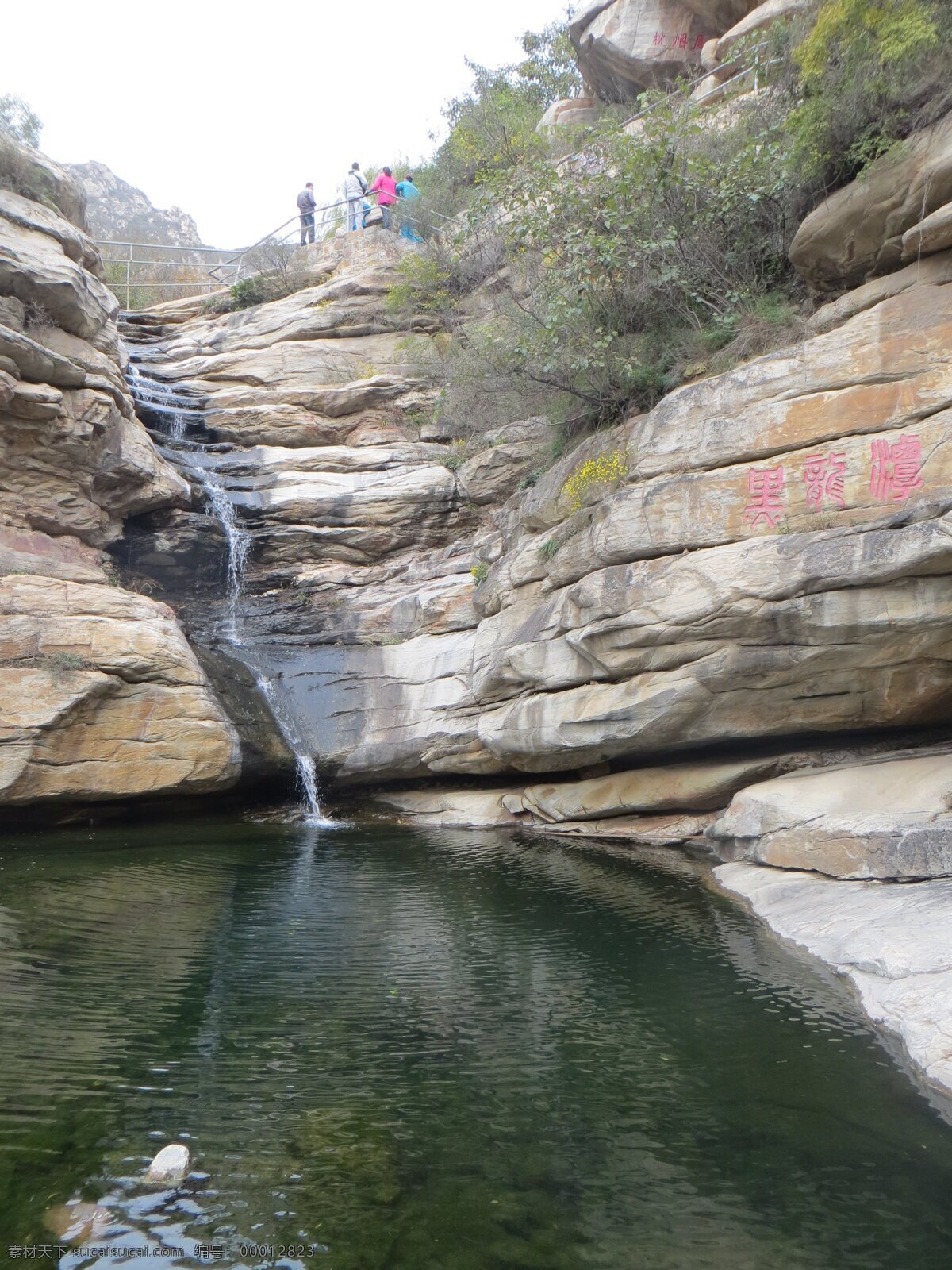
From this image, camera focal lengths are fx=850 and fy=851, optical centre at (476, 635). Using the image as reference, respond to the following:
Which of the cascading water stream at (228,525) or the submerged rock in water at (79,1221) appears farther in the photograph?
the cascading water stream at (228,525)

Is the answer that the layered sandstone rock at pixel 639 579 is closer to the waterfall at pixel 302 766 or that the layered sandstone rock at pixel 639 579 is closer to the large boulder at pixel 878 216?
the waterfall at pixel 302 766

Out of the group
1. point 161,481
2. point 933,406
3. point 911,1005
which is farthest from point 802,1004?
point 161,481

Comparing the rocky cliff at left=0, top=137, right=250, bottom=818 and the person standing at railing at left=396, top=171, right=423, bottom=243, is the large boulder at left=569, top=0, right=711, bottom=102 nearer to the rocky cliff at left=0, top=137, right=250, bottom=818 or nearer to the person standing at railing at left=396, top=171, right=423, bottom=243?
the person standing at railing at left=396, top=171, right=423, bottom=243

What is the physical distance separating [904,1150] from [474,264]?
22.6 meters

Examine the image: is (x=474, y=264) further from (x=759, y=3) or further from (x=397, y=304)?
(x=759, y=3)

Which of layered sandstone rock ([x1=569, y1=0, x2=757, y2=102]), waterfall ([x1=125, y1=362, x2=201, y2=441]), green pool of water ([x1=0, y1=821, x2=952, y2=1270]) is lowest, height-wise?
green pool of water ([x1=0, y1=821, x2=952, y2=1270])

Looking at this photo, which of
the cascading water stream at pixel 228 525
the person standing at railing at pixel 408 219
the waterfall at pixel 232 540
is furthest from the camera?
the person standing at railing at pixel 408 219

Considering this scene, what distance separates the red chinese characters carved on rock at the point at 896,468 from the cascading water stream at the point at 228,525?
1001 centimetres

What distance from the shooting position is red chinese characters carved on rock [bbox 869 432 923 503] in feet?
32.8

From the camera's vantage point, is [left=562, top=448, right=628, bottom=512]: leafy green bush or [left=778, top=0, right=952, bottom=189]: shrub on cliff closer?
[left=778, top=0, right=952, bottom=189]: shrub on cliff

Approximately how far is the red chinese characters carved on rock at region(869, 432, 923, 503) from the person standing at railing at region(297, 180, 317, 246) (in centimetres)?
2220

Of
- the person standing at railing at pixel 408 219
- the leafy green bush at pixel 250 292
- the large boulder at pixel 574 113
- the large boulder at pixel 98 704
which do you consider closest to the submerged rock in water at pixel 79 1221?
the large boulder at pixel 98 704

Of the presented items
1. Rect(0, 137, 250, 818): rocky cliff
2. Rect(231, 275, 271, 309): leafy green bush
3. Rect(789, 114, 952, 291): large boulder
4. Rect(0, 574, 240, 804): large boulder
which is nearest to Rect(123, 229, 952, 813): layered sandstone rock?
Rect(789, 114, 952, 291): large boulder

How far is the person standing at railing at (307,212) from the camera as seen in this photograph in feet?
89.2
